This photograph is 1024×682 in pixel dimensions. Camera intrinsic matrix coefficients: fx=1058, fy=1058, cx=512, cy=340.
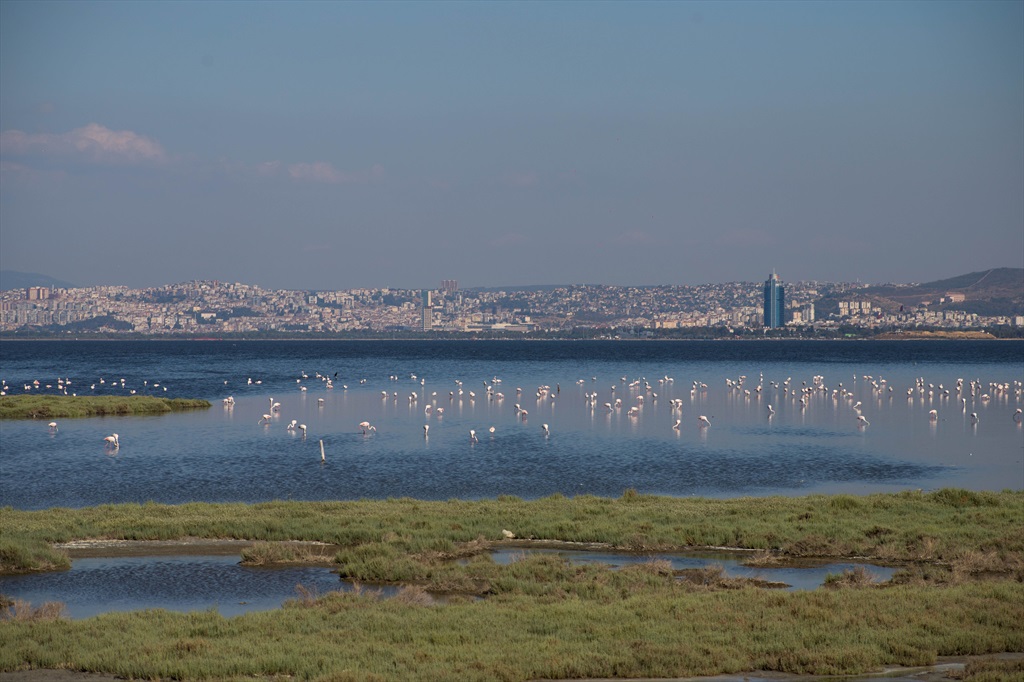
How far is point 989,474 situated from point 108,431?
36.4m

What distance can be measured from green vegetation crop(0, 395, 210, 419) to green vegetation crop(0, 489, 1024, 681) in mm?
36624

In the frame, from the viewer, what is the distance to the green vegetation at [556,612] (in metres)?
12.4

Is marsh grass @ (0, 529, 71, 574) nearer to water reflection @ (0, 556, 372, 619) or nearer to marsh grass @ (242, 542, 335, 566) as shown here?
water reflection @ (0, 556, 372, 619)

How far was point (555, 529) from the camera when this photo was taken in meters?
21.3

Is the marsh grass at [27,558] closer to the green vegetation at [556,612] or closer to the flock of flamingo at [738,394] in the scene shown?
the green vegetation at [556,612]

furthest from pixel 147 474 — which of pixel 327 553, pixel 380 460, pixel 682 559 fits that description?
pixel 682 559

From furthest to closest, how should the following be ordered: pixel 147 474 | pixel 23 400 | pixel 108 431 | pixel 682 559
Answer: pixel 23 400 → pixel 108 431 → pixel 147 474 → pixel 682 559

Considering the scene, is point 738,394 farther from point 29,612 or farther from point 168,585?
point 29,612

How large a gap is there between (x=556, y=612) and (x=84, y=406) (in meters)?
49.4

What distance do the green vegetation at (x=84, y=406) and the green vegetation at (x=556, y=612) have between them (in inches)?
1442

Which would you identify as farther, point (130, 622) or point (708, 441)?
point (708, 441)

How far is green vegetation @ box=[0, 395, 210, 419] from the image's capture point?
181 feet

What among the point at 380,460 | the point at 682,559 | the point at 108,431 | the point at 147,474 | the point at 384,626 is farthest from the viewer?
the point at 108,431

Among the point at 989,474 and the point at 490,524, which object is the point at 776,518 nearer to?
the point at 490,524
